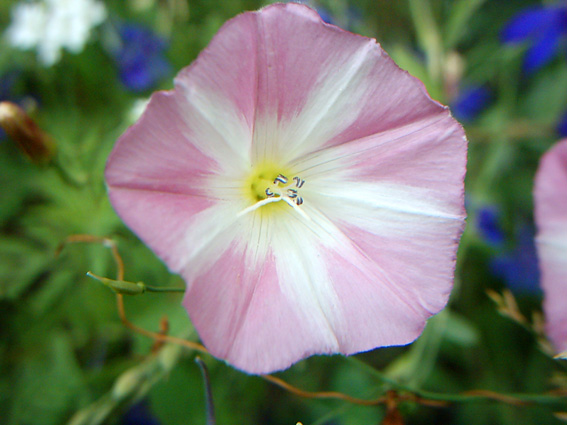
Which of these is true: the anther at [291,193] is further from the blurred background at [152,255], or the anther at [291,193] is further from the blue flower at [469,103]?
the blue flower at [469,103]

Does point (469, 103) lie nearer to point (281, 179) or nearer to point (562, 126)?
point (562, 126)

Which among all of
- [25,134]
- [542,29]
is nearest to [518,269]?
[542,29]

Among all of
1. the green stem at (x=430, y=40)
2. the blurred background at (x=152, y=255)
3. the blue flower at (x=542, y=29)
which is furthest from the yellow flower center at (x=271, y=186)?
the blue flower at (x=542, y=29)

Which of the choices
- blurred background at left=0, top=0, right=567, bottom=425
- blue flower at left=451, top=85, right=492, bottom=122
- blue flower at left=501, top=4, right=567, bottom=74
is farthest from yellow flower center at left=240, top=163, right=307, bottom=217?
blue flower at left=451, top=85, right=492, bottom=122

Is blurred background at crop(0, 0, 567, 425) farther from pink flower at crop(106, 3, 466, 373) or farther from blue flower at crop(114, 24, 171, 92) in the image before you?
pink flower at crop(106, 3, 466, 373)

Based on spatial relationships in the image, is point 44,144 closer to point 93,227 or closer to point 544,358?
point 93,227
